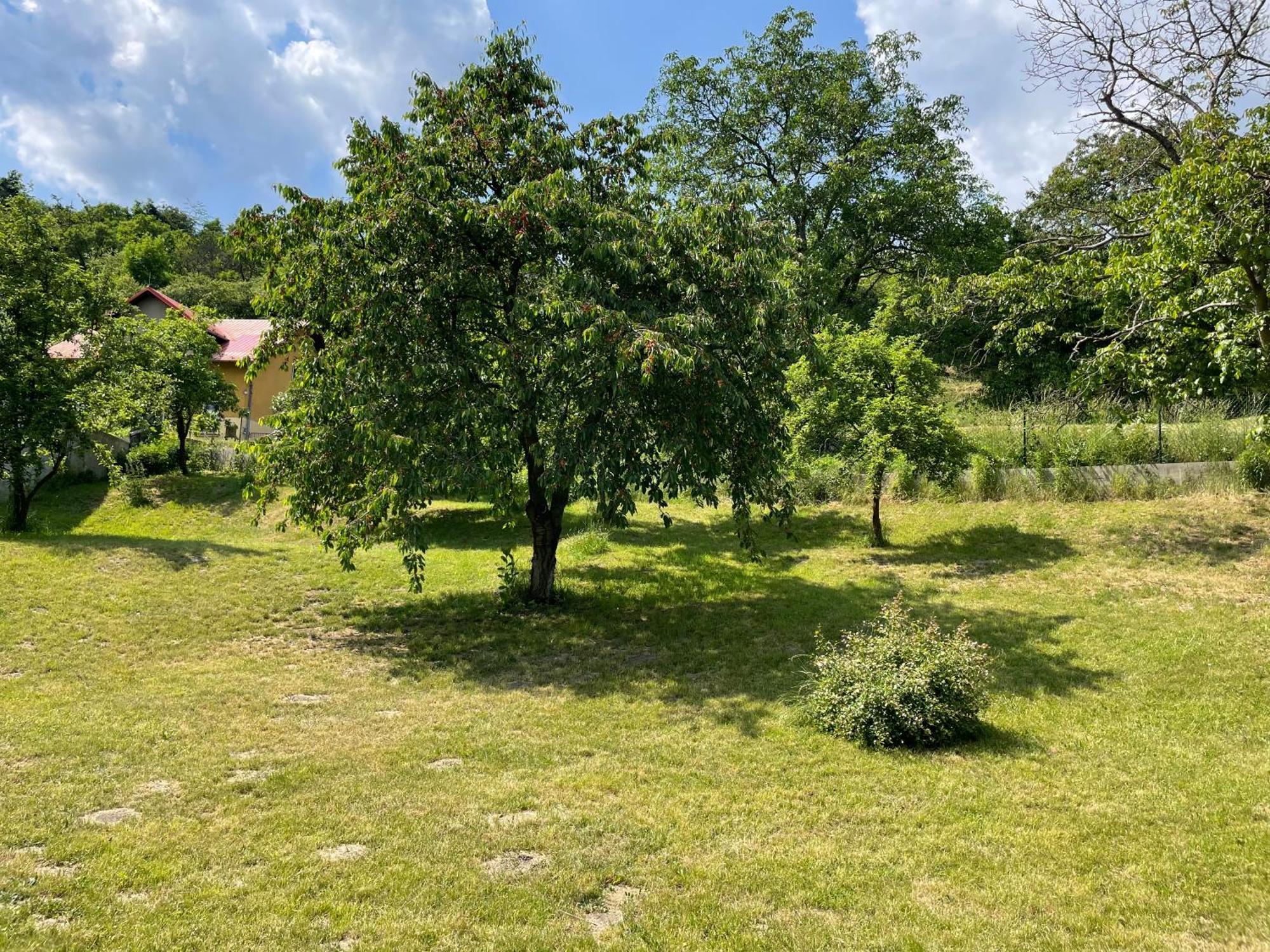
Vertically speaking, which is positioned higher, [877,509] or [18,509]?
[18,509]

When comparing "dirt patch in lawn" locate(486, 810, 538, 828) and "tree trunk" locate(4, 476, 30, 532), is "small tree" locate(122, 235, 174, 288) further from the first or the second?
"dirt patch in lawn" locate(486, 810, 538, 828)

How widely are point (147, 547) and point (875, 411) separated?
13.7 meters

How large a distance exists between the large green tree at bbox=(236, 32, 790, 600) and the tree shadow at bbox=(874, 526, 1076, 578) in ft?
15.3

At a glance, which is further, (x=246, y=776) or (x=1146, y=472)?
(x=1146, y=472)

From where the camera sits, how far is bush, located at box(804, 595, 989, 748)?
21.1 ft

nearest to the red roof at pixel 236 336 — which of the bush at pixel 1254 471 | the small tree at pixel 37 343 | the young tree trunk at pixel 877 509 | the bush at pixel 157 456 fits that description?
the bush at pixel 157 456

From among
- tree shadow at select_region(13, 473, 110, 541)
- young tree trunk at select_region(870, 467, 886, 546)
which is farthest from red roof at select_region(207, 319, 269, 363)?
young tree trunk at select_region(870, 467, 886, 546)

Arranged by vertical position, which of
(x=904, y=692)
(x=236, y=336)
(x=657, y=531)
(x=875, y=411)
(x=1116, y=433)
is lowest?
(x=904, y=692)

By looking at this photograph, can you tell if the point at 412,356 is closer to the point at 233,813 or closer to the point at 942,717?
the point at 233,813

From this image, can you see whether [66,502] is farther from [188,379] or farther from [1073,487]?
[1073,487]

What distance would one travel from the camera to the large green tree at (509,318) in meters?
9.42

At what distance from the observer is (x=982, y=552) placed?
47.5ft

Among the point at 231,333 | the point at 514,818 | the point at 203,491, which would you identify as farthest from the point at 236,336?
the point at 514,818

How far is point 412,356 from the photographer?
1014 centimetres
